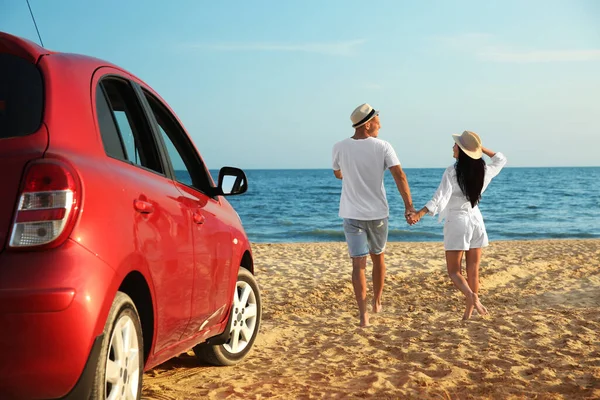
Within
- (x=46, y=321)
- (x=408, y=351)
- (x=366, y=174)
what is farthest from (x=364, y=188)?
(x=46, y=321)

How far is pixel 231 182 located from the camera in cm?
470

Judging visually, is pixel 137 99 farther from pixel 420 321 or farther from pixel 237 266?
pixel 420 321

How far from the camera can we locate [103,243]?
279 centimetres

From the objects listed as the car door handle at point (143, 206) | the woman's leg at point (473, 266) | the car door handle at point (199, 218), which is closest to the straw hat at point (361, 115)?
the woman's leg at point (473, 266)

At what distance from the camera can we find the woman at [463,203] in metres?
7.55

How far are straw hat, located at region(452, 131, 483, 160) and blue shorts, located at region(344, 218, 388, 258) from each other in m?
1.11

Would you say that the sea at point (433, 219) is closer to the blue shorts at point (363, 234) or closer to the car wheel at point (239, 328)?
the blue shorts at point (363, 234)

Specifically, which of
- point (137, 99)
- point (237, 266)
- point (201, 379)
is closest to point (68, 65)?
point (137, 99)

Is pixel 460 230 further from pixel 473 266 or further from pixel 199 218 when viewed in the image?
pixel 199 218

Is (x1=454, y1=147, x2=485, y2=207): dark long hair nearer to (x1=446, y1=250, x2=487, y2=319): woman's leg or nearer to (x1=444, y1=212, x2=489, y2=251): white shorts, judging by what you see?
(x1=444, y1=212, x2=489, y2=251): white shorts

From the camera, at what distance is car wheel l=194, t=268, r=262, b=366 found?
5.11m

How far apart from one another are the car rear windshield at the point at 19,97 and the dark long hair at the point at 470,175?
17.4ft

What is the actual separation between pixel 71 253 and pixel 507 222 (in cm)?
3342

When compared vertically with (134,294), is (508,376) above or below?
below
